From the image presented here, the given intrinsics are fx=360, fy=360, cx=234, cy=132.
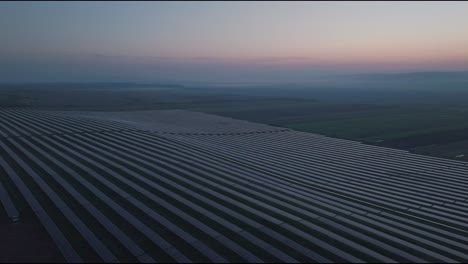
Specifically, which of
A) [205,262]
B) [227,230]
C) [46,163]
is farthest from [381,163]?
[46,163]

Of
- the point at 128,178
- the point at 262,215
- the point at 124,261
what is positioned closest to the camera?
the point at 124,261

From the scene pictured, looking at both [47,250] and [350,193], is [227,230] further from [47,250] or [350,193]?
[350,193]

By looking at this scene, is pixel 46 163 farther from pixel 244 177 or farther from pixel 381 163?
pixel 381 163

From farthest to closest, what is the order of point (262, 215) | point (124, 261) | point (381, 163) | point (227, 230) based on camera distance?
point (381, 163) → point (262, 215) → point (227, 230) → point (124, 261)

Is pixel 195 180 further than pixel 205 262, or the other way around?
pixel 195 180

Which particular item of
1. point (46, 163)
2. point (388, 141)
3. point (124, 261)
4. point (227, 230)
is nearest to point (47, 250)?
point (124, 261)

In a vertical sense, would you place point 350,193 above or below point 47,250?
below
